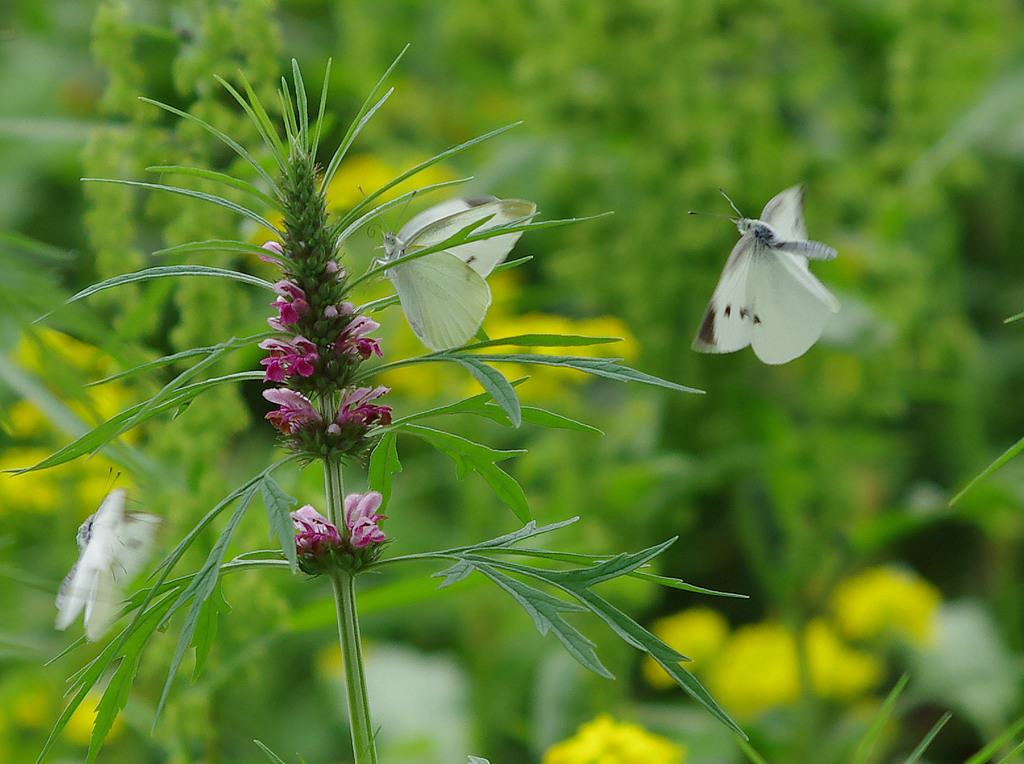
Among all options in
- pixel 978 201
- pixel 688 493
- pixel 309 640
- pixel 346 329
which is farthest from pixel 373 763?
pixel 978 201

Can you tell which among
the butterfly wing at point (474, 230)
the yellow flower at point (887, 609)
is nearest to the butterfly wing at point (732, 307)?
the butterfly wing at point (474, 230)

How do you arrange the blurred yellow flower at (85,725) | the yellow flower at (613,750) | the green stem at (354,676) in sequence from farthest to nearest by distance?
1. the blurred yellow flower at (85,725)
2. the yellow flower at (613,750)
3. the green stem at (354,676)

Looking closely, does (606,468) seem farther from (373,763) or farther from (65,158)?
(65,158)

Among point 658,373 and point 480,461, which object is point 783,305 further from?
point 658,373

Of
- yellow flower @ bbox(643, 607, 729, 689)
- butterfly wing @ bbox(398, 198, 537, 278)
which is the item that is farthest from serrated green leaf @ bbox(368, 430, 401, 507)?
yellow flower @ bbox(643, 607, 729, 689)

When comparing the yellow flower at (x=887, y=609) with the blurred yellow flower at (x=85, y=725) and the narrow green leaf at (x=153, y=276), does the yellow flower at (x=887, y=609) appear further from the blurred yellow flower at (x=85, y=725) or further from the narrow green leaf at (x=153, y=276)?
the narrow green leaf at (x=153, y=276)

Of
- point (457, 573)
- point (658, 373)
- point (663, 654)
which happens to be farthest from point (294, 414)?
point (658, 373)
